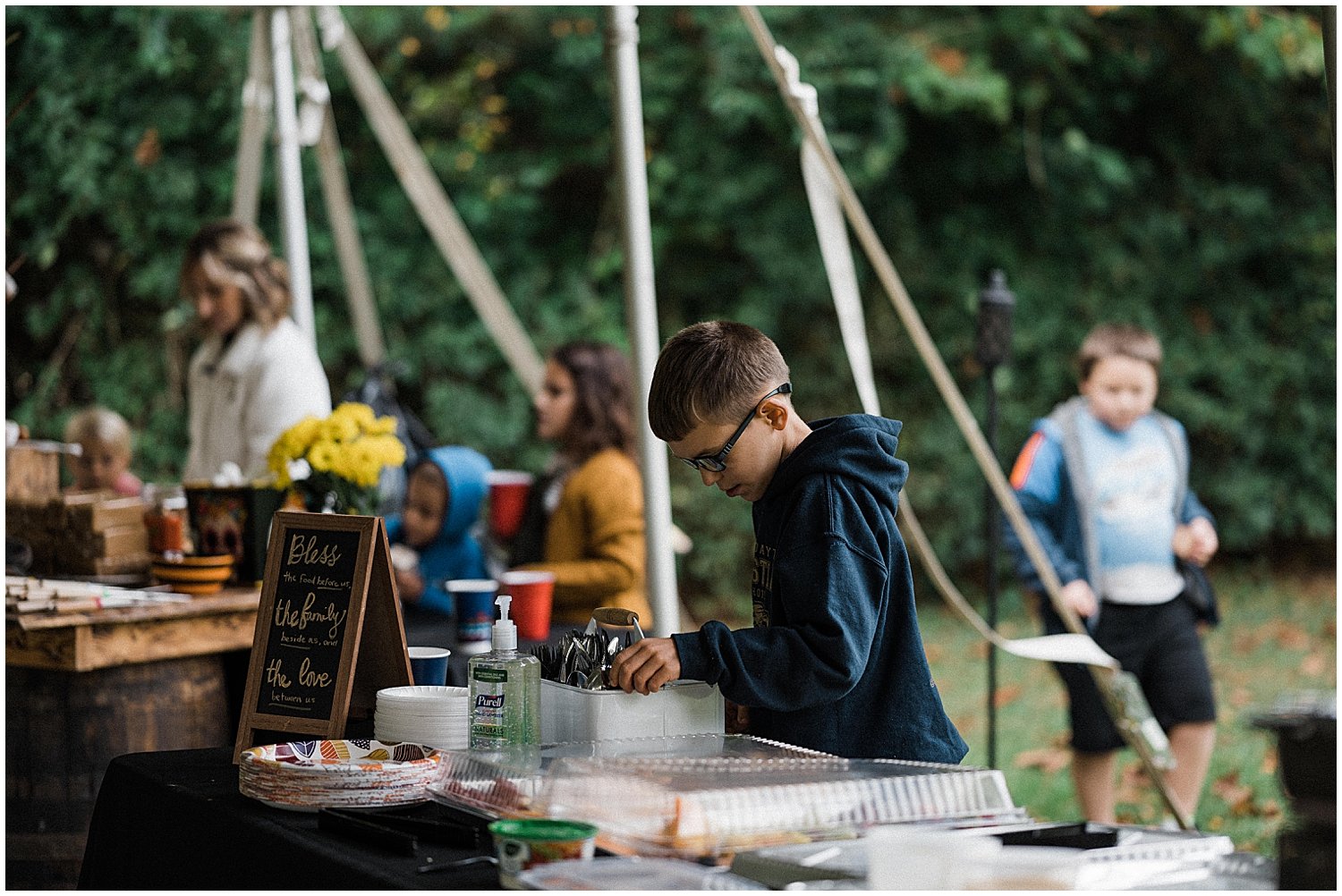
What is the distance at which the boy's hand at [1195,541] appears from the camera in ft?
13.5

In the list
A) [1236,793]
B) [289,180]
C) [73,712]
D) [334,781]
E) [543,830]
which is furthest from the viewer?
[1236,793]

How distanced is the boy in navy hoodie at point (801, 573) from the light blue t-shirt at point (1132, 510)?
93.3 inches

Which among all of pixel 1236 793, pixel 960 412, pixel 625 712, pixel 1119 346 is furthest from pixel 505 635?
pixel 1236 793

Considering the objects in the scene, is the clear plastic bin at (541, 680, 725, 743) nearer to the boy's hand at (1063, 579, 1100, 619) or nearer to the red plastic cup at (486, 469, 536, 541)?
the red plastic cup at (486, 469, 536, 541)

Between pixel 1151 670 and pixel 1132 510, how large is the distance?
46 cm

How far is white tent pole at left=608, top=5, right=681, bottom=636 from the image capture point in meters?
3.36

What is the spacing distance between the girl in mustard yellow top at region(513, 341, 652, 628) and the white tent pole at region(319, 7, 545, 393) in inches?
28.9

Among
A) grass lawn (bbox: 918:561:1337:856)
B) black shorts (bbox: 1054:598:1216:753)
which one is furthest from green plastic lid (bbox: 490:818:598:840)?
black shorts (bbox: 1054:598:1216:753)

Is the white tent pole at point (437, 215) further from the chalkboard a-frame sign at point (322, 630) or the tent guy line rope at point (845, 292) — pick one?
the chalkboard a-frame sign at point (322, 630)

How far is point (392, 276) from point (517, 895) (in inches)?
270

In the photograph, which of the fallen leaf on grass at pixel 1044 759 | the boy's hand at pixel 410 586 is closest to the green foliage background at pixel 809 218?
the fallen leaf on grass at pixel 1044 759

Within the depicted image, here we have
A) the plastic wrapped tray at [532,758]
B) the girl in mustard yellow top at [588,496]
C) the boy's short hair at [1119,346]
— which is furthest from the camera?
the boy's short hair at [1119,346]

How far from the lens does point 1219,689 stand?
6.74 metres

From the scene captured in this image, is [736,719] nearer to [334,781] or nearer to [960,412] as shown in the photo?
[334,781]
